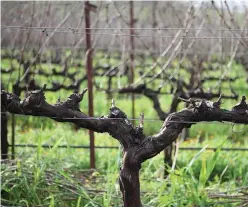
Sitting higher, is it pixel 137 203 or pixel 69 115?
pixel 69 115

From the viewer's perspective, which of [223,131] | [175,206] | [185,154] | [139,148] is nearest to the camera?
[139,148]

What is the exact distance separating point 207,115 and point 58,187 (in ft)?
4.40

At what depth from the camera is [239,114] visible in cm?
257

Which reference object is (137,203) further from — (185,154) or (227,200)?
(185,154)

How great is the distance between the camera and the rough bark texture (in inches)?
99.1

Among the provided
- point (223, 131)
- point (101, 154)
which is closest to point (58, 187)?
point (101, 154)

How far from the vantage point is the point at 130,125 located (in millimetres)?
2564

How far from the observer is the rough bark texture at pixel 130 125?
2518mm

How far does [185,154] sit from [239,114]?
2.69 meters

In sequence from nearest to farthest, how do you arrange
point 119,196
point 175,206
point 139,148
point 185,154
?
1. point 139,148
2. point 175,206
3. point 119,196
4. point 185,154

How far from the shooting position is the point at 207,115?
100 inches

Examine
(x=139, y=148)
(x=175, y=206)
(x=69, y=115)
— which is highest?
(x=69, y=115)

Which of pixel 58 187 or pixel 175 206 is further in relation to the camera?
pixel 58 187

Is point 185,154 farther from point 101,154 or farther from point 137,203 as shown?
point 137,203
